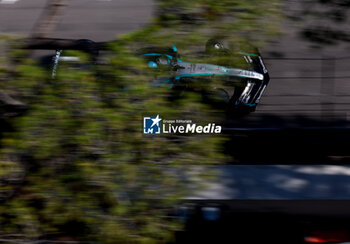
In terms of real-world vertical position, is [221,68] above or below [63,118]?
above

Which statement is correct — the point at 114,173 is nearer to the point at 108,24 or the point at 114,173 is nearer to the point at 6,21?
the point at 108,24

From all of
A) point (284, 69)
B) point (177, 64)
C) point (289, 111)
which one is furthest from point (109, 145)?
point (284, 69)

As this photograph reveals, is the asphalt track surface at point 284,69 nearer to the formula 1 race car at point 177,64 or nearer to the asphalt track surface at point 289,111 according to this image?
the asphalt track surface at point 289,111

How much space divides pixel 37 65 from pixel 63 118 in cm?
30

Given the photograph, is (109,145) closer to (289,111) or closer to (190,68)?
(190,68)

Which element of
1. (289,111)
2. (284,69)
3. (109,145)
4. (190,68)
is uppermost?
(190,68)

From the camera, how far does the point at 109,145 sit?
7.18 feet

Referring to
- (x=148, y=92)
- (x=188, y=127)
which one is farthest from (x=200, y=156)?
(x=148, y=92)

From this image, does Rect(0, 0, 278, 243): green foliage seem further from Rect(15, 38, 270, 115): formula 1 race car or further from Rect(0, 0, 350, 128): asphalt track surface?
Rect(0, 0, 350, 128): asphalt track surface

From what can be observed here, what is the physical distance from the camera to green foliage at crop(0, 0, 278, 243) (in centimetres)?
214

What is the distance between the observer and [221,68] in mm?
2305

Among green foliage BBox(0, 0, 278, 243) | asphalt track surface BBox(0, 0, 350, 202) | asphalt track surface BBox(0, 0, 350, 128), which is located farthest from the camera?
asphalt track surface BBox(0, 0, 350, 128)

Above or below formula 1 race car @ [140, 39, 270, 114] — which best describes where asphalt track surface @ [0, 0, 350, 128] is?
below

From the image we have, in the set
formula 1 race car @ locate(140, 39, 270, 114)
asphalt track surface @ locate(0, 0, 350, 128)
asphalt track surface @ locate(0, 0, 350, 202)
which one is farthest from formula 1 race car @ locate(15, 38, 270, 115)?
asphalt track surface @ locate(0, 0, 350, 128)
